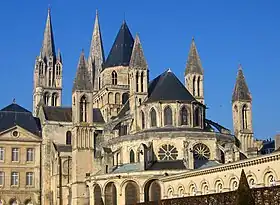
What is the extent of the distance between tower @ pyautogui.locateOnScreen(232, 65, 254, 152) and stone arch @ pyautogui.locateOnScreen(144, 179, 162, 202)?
16.2 meters

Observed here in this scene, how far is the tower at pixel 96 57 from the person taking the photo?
97.8m

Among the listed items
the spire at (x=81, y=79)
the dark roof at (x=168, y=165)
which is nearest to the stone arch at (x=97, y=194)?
the dark roof at (x=168, y=165)

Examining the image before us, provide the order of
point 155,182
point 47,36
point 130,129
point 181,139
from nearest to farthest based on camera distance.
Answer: point 155,182
point 181,139
point 130,129
point 47,36

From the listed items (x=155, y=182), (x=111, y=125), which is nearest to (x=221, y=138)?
(x=155, y=182)

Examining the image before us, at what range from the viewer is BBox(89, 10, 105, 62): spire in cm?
10138

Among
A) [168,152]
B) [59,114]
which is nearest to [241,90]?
[168,152]

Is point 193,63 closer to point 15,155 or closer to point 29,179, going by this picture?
point 15,155

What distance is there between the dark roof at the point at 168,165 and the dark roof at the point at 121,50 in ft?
102

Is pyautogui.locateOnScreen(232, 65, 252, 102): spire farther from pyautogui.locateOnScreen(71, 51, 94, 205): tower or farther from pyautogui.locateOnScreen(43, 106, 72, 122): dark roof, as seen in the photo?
pyautogui.locateOnScreen(43, 106, 72, 122): dark roof

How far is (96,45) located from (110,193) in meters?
47.4

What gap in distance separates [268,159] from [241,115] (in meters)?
29.4

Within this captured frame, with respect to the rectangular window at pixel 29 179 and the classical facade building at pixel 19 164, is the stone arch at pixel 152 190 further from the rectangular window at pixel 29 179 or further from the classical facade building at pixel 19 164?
the rectangular window at pixel 29 179

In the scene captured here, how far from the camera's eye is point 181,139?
61.9 meters

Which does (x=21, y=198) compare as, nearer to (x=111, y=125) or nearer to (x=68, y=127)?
(x=68, y=127)
